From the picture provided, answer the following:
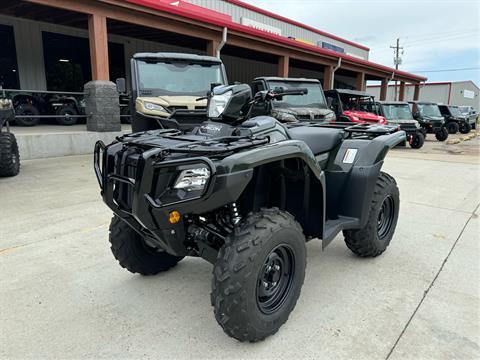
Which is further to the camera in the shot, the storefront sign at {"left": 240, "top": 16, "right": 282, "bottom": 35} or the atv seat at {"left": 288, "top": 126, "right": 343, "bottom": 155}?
the storefront sign at {"left": 240, "top": 16, "right": 282, "bottom": 35}

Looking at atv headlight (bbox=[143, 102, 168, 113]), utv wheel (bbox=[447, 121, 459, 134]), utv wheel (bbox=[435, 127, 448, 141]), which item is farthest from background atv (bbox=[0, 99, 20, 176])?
utv wheel (bbox=[447, 121, 459, 134])

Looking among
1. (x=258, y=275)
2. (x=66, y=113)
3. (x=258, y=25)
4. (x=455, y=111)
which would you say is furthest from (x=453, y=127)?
(x=258, y=275)

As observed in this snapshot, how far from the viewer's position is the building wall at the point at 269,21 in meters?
16.7

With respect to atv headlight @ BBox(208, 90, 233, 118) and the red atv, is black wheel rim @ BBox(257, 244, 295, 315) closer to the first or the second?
atv headlight @ BBox(208, 90, 233, 118)

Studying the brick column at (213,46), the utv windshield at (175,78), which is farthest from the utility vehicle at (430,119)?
the utv windshield at (175,78)

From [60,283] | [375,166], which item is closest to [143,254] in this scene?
[60,283]

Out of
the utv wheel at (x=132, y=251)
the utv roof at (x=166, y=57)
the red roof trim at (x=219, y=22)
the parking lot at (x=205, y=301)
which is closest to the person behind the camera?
the parking lot at (x=205, y=301)

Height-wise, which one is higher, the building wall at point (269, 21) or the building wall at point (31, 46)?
the building wall at point (269, 21)

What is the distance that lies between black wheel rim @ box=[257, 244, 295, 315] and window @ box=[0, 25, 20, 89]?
1329 cm

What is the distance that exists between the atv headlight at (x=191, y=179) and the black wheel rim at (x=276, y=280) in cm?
60

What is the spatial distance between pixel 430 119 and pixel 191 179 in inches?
633

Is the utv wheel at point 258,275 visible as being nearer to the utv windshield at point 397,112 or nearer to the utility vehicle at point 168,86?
the utility vehicle at point 168,86

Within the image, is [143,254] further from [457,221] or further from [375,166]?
[457,221]

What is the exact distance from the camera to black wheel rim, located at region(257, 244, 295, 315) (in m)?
2.13
